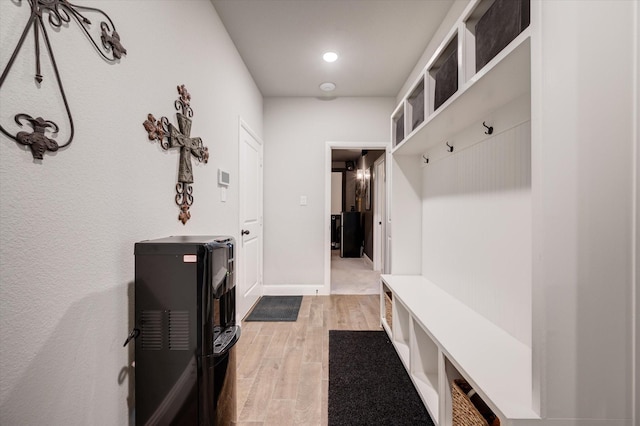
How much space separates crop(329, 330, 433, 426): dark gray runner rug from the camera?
1.55 m

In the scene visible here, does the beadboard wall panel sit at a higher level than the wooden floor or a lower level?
higher

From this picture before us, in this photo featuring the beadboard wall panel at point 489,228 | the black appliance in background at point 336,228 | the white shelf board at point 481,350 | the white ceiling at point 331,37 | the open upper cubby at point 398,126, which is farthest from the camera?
the black appliance in background at point 336,228

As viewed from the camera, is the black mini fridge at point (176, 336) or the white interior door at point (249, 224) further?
the white interior door at point (249, 224)

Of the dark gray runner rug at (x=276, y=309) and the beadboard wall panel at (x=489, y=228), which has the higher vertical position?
the beadboard wall panel at (x=489, y=228)

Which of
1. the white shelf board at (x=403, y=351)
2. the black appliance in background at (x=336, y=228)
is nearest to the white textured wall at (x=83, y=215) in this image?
the white shelf board at (x=403, y=351)

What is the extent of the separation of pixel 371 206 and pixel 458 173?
410 cm

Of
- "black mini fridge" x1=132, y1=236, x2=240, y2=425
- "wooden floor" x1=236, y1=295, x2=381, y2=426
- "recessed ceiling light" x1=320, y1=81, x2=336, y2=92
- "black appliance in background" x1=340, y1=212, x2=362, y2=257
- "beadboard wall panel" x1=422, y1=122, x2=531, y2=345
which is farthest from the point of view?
"black appliance in background" x1=340, y1=212, x2=362, y2=257

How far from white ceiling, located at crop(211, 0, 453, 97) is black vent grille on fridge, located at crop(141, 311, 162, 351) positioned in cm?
221

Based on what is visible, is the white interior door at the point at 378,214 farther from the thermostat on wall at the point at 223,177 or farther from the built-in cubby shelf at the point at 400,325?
the thermostat on wall at the point at 223,177

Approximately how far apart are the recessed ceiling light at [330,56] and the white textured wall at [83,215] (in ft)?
5.13

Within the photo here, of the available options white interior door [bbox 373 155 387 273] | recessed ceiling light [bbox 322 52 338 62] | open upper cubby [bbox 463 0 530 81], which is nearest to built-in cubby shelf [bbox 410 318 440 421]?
open upper cubby [bbox 463 0 530 81]

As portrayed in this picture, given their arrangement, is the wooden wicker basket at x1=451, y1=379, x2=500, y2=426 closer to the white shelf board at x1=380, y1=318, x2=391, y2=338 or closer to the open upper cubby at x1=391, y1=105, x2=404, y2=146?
the white shelf board at x1=380, y1=318, x2=391, y2=338

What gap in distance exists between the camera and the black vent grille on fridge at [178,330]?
1082 mm

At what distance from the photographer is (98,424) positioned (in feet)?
3.35
